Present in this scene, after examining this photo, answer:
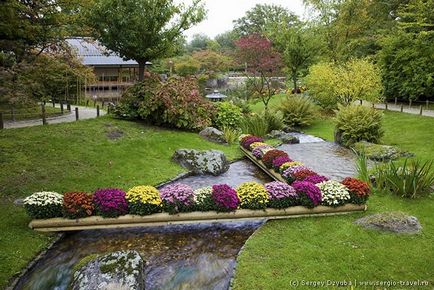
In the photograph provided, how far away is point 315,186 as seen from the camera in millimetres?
8734

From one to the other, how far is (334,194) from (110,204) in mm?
5376

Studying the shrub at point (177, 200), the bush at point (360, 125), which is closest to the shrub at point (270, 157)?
the shrub at point (177, 200)

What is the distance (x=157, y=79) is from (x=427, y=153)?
13.1 metres

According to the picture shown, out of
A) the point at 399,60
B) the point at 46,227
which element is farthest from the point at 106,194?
the point at 399,60

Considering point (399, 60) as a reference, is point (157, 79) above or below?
below

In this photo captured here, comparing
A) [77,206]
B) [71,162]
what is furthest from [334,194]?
[71,162]

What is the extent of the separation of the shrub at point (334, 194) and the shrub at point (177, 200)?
3303 mm

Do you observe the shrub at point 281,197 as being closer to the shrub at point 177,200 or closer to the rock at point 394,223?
the rock at point 394,223

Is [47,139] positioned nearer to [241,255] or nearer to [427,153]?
[241,255]

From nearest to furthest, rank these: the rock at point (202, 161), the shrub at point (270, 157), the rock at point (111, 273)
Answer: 1. the rock at point (111, 273)
2. the shrub at point (270, 157)
3. the rock at point (202, 161)

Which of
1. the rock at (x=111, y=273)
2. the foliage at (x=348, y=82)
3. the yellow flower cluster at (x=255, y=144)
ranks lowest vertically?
the rock at (x=111, y=273)

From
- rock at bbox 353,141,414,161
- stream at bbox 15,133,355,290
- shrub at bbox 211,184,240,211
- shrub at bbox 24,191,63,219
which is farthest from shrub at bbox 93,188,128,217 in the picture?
rock at bbox 353,141,414,161

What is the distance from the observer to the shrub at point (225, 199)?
8.14 metres

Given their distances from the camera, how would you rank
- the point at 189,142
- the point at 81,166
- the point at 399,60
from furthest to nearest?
the point at 399,60 → the point at 189,142 → the point at 81,166
